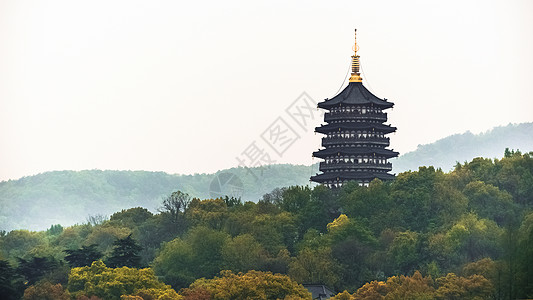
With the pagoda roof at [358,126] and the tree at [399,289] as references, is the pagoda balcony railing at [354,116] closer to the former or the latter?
the pagoda roof at [358,126]

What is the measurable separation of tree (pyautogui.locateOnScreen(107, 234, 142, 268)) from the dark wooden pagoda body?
19128 millimetres

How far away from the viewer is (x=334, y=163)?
93812mm

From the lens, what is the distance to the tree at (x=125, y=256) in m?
81.7

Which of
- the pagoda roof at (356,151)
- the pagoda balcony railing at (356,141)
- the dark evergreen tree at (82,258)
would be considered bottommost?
the dark evergreen tree at (82,258)

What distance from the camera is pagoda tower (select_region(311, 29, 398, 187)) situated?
305ft

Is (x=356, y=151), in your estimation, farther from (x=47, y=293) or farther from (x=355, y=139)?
(x=47, y=293)

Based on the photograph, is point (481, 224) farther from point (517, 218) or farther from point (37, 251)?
point (37, 251)

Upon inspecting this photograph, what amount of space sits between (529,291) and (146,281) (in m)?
25.5

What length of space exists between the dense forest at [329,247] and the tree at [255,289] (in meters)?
0.08

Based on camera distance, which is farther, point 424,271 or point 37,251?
point 37,251

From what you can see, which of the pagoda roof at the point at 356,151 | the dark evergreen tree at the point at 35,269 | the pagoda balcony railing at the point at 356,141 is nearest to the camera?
the dark evergreen tree at the point at 35,269

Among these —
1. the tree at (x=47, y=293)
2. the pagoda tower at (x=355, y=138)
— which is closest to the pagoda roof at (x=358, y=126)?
the pagoda tower at (x=355, y=138)

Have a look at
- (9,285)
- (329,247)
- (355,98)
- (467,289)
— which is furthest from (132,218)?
(467,289)

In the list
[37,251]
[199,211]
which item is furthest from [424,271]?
[37,251]
